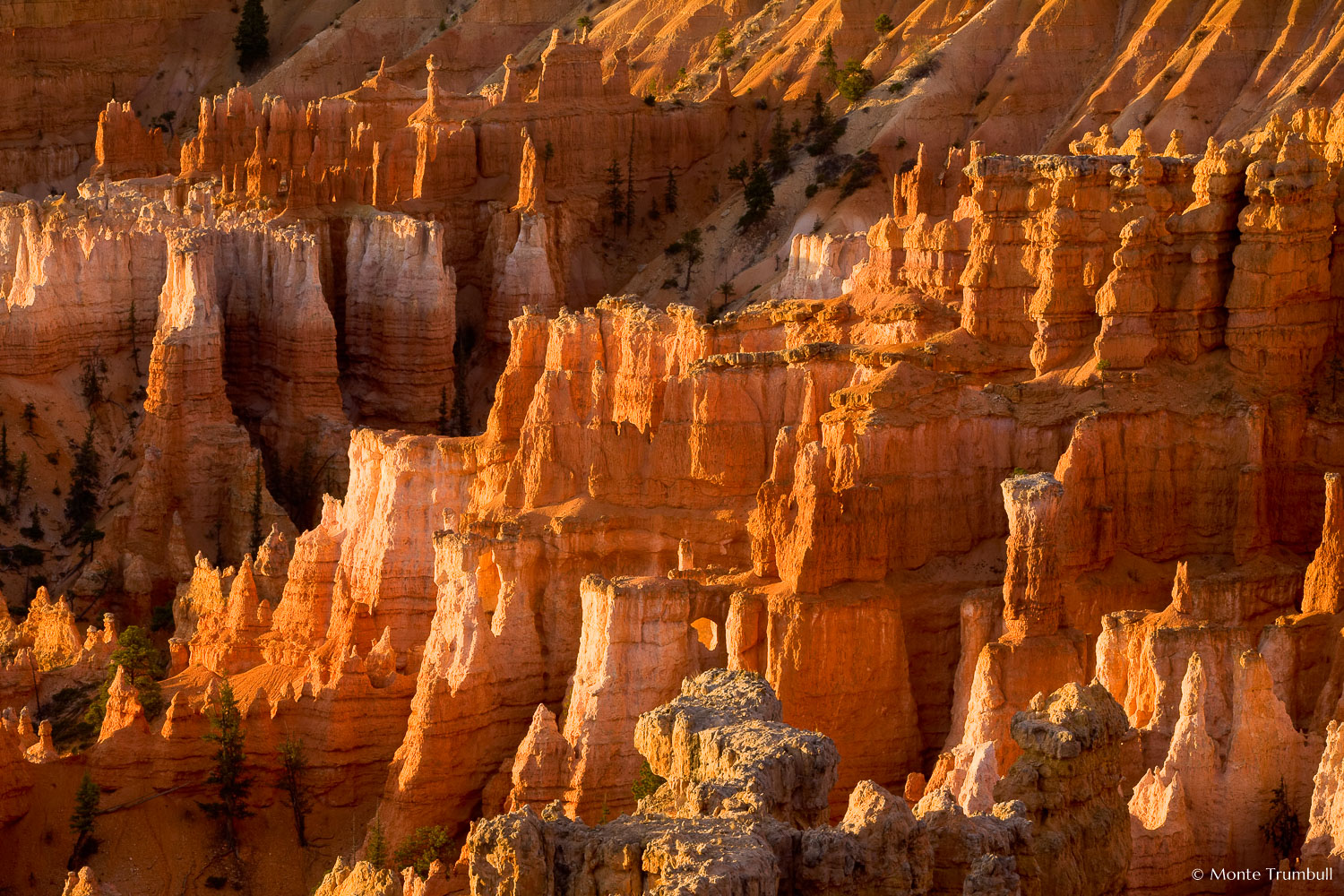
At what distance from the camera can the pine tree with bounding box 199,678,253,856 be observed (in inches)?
2048

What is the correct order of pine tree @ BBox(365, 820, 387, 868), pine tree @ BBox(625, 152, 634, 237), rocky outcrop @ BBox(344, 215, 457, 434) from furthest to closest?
pine tree @ BBox(625, 152, 634, 237), rocky outcrop @ BBox(344, 215, 457, 434), pine tree @ BBox(365, 820, 387, 868)

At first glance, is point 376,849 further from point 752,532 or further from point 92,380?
point 92,380

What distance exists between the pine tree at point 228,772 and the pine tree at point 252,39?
70.0 meters

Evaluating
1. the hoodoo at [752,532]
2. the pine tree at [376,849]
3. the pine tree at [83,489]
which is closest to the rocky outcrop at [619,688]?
the hoodoo at [752,532]

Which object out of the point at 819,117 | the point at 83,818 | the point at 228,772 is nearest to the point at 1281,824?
the point at 228,772

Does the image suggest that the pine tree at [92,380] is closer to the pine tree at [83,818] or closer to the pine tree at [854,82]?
the pine tree at [854,82]

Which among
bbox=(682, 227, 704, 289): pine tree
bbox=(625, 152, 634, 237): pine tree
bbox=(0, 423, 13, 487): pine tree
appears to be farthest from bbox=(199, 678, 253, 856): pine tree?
bbox=(625, 152, 634, 237): pine tree

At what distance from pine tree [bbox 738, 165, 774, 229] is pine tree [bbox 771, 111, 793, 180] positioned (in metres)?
1.42

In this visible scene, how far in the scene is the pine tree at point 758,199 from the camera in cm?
8231

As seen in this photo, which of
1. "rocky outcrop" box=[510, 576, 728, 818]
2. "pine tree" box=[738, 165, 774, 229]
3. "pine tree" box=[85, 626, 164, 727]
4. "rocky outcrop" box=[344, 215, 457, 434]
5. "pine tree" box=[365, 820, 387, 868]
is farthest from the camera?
"pine tree" box=[738, 165, 774, 229]

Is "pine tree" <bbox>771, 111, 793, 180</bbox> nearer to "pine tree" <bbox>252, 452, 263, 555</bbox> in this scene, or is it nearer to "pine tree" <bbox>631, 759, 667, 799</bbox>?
"pine tree" <bbox>252, 452, 263, 555</bbox>

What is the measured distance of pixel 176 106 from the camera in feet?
394

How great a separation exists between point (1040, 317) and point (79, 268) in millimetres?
36128

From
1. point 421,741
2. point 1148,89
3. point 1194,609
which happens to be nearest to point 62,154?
point 1148,89
